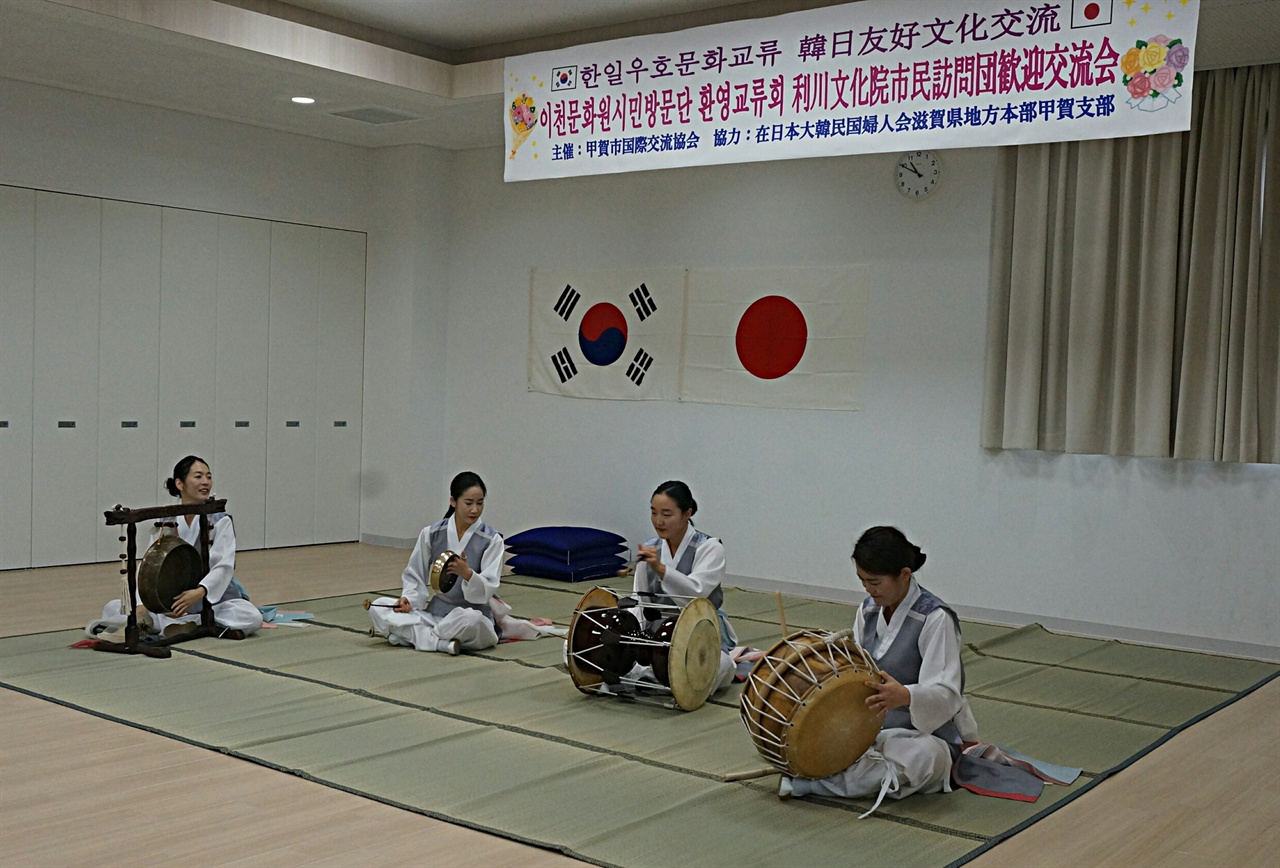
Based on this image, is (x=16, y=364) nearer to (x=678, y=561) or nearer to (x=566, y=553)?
(x=566, y=553)

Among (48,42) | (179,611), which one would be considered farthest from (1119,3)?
(48,42)

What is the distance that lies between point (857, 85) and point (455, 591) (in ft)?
9.66

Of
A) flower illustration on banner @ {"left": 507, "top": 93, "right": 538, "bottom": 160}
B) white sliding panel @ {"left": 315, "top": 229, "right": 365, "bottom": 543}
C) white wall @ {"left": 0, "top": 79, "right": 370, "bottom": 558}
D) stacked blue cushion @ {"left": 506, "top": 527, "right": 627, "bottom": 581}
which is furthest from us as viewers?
white sliding panel @ {"left": 315, "top": 229, "right": 365, "bottom": 543}

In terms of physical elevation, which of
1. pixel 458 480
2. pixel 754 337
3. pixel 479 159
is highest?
pixel 479 159

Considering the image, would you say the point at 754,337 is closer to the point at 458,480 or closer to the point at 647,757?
the point at 458,480

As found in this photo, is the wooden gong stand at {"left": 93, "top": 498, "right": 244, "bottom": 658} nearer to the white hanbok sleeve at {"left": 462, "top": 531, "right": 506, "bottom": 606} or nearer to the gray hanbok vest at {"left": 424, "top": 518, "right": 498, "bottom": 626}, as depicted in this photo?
the gray hanbok vest at {"left": 424, "top": 518, "right": 498, "bottom": 626}

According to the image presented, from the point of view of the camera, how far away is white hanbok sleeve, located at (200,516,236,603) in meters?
5.84

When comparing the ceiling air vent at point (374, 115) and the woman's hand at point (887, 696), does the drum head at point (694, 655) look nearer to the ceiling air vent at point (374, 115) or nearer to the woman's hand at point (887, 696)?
the woman's hand at point (887, 696)

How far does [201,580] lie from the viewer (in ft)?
19.1

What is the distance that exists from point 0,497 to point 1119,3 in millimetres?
6562

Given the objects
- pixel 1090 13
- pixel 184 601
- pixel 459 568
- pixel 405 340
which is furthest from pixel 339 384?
pixel 1090 13

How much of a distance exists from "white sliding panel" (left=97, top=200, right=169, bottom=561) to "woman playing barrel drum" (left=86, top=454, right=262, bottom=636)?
2.20 metres

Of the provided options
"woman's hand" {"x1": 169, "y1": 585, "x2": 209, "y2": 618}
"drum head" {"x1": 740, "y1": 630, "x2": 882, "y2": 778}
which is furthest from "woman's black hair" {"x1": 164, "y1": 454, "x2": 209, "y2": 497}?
"drum head" {"x1": 740, "y1": 630, "x2": 882, "y2": 778}

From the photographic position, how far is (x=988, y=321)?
7.16m
